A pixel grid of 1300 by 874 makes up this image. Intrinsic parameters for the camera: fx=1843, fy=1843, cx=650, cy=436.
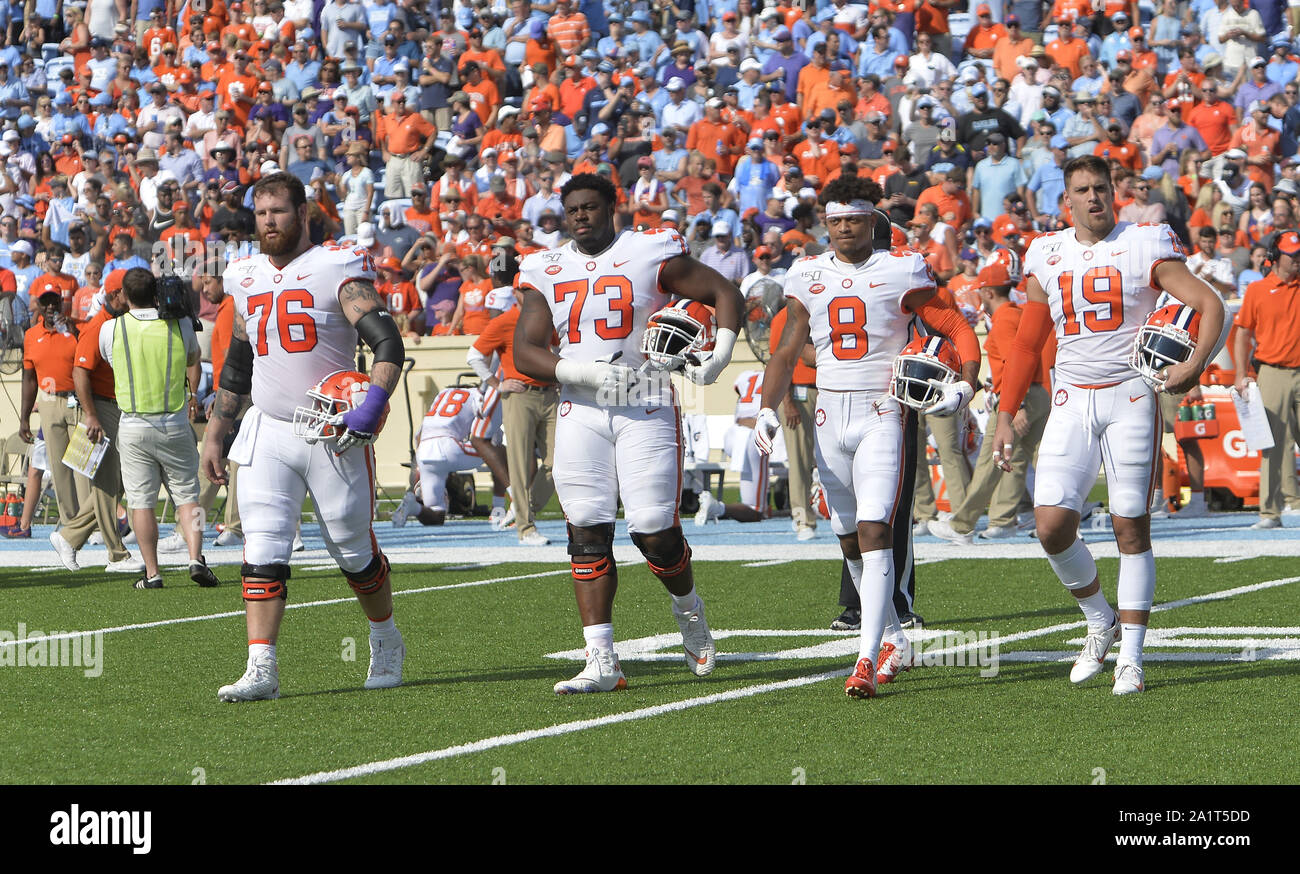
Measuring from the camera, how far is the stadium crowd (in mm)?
18797

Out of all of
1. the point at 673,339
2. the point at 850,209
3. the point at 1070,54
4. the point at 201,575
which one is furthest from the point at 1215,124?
the point at 673,339

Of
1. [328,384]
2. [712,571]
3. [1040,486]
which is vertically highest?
[328,384]

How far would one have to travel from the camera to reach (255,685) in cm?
663

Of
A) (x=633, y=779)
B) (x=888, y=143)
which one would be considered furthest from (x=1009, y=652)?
(x=888, y=143)

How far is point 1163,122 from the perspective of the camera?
19.5m

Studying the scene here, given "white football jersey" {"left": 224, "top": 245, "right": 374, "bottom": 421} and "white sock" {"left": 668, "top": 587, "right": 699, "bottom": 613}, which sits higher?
"white football jersey" {"left": 224, "top": 245, "right": 374, "bottom": 421}

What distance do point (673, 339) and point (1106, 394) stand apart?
1.59 metres

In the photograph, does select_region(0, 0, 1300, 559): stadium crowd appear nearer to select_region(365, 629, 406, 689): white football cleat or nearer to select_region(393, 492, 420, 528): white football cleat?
select_region(393, 492, 420, 528): white football cleat

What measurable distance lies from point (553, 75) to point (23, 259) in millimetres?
6887

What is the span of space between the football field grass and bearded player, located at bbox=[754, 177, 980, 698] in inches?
28.2

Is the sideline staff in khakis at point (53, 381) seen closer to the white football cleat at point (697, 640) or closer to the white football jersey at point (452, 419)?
the white football jersey at point (452, 419)

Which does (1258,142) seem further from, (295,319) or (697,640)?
(295,319)

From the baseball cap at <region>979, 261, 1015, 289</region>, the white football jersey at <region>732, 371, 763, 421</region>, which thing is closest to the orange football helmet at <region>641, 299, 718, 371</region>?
the baseball cap at <region>979, 261, 1015, 289</region>

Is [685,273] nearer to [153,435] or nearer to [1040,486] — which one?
[1040,486]
